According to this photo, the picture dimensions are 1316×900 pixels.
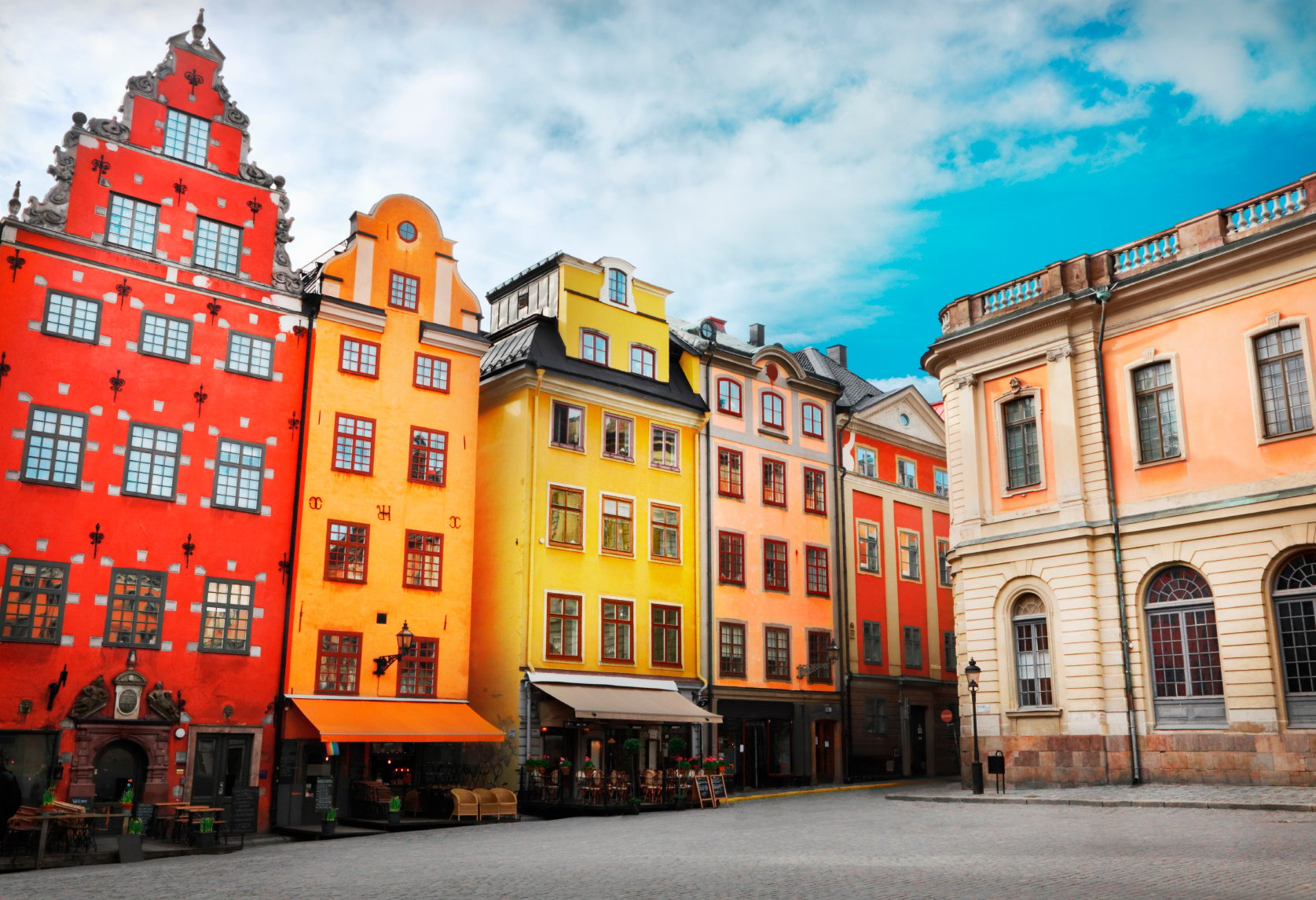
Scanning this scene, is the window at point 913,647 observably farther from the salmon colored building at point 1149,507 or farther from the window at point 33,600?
the window at point 33,600

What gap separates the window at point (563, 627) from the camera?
111 ft

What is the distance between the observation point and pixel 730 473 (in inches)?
1591

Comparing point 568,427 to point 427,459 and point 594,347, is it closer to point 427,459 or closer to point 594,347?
point 594,347

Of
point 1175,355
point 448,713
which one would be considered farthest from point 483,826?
point 1175,355

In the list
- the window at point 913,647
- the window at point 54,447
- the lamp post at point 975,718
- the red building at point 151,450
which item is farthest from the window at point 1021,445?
the window at point 54,447

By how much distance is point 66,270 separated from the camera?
2680 centimetres

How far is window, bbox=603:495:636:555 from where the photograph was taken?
36156 millimetres

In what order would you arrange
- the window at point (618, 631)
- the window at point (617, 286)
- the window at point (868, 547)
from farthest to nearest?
the window at point (868, 547), the window at point (617, 286), the window at point (618, 631)

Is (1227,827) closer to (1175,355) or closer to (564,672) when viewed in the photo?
(1175,355)

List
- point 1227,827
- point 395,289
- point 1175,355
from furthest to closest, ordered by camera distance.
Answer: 1. point 395,289
2. point 1175,355
3. point 1227,827

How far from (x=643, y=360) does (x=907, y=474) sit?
14293mm

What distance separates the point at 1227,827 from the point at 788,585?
23.0 meters

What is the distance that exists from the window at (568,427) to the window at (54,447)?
13.5m

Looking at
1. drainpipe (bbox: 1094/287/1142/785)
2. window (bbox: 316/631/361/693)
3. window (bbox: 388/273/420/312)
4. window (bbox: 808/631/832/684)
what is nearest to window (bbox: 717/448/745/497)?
window (bbox: 808/631/832/684)
